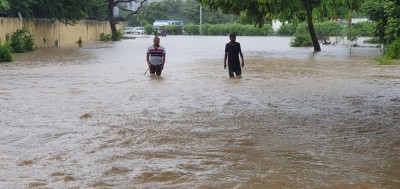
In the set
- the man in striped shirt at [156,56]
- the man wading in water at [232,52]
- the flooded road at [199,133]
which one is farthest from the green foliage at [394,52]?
the man in striped shirt at [156,56]

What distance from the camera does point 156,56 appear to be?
18516 mm

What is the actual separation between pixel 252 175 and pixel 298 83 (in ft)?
34.5

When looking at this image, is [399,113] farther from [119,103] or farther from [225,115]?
[119,103]

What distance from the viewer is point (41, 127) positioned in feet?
32.8

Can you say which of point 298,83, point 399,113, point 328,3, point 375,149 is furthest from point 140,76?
point 328,3

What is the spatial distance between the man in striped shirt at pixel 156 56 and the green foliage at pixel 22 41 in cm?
1675

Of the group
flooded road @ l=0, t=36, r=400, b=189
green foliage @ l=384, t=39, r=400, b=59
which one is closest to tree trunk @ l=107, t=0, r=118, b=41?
green foliage @ l=384, t=39, r=400, b=59

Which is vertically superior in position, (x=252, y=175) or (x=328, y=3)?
(x=328, y=3)

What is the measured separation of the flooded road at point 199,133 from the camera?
22.6ft

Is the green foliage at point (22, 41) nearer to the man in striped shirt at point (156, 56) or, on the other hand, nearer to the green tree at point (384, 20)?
the man in striped shirt at point (156, 56)

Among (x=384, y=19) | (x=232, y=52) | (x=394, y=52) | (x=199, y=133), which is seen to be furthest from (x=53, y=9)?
(x=199, y=133)

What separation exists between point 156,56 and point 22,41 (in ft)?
58.6

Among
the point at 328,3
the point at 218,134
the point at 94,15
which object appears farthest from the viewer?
the point at 94,15

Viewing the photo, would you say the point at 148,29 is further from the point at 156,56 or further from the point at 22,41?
the point at 156,56
